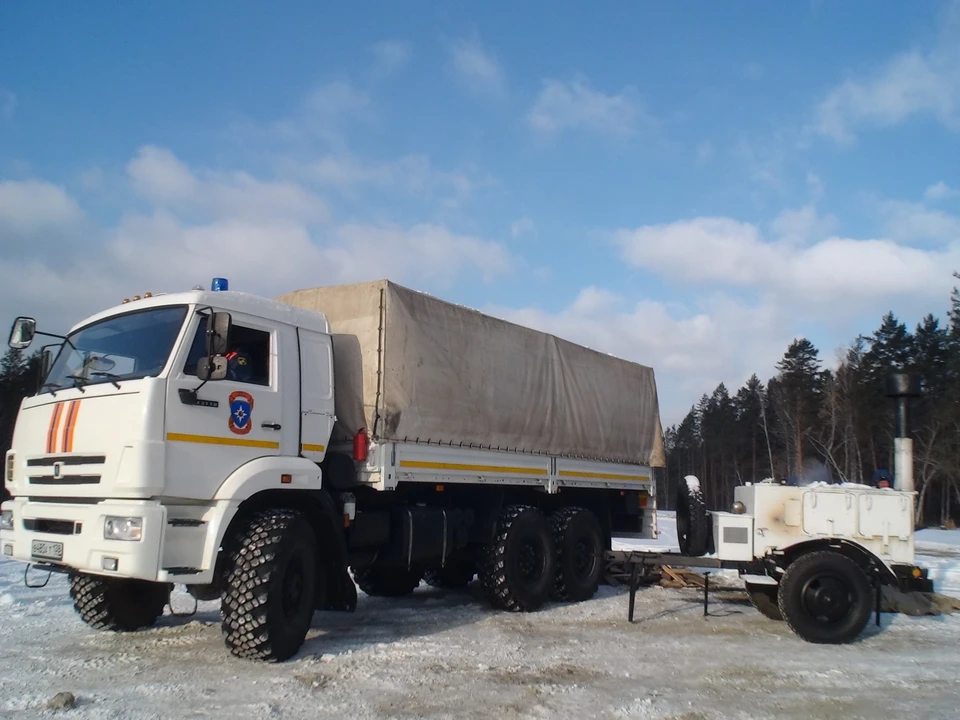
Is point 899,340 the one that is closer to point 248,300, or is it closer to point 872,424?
point 872,424

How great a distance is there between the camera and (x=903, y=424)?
29.5 ft

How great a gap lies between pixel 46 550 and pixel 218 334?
2291 mm

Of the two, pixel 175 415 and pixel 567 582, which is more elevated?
pixel 175 415

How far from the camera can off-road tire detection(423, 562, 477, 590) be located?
36.8ft

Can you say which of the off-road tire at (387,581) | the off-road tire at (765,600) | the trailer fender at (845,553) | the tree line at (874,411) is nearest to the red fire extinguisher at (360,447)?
the off-road tire at (387,581)

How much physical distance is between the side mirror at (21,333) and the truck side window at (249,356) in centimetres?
183

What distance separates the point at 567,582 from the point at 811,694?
14.9ft

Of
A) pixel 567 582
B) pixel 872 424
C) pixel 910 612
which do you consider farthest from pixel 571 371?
pixel 872 424

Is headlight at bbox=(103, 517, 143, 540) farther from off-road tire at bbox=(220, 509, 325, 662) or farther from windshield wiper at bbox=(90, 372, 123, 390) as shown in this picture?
windshield wiper at bbox=(90, 372, 123, 390)

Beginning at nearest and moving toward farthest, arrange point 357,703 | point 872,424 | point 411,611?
point 357,703
point 411,611
point 872,424

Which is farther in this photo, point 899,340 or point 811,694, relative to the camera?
point 899,340

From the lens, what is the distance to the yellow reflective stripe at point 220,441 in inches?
239

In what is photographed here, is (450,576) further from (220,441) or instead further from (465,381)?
(220,441)

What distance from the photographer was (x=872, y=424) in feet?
146
